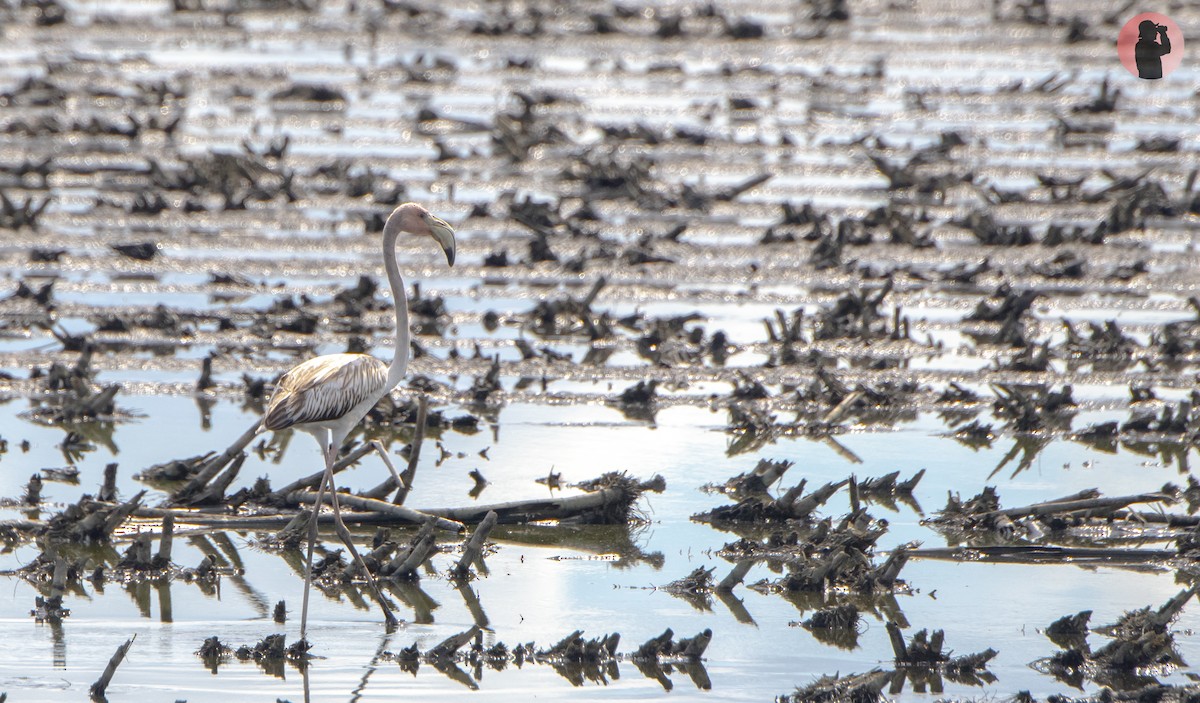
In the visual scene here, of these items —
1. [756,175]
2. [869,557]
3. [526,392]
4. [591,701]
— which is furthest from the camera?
[756,175]

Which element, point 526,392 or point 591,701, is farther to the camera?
point 526,392

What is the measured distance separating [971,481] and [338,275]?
6.10 metres

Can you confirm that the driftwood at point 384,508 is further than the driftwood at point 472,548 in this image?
Yes

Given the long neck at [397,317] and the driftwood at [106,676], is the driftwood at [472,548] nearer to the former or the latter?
the long neck at [397,317]

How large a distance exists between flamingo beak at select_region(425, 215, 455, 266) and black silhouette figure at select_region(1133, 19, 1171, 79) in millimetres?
14204

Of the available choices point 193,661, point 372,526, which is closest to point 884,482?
point 372,526

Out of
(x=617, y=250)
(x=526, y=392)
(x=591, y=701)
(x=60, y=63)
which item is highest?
(x=60, y=63)

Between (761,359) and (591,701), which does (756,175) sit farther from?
(591,701)

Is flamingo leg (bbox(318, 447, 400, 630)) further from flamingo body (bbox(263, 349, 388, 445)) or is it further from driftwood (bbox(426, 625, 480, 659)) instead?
driftwood (bbox(426, 625, 480, 659))

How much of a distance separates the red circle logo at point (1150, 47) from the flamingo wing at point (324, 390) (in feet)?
47.1

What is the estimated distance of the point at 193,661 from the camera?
704 centimetres

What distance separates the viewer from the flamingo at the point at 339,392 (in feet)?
25.9

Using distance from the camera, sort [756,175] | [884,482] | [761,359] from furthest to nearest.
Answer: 1. [756,175]
2. [761,359]
3. [884,482]

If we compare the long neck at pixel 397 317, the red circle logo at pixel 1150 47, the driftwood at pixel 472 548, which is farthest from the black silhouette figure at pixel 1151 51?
the driftwood at pixel 472 548
